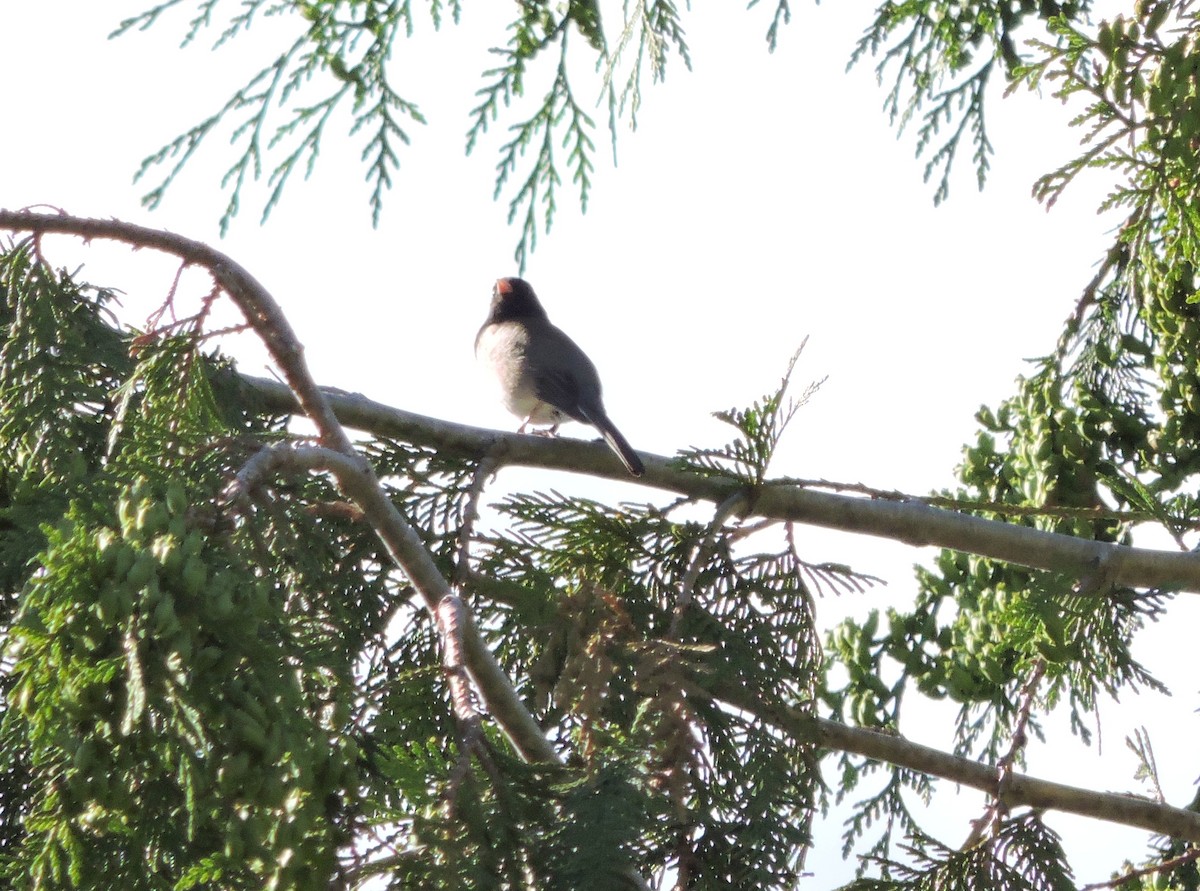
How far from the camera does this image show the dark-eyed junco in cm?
500

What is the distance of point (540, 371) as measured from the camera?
5.23 metres

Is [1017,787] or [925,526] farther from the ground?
[925,526]

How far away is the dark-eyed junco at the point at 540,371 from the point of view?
5.00 metres

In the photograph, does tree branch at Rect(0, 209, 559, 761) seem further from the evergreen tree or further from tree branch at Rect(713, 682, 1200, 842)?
tree branch at Rect(713, 682, 1200, 842)

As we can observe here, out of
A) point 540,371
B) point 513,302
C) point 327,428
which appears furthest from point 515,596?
point 513,302

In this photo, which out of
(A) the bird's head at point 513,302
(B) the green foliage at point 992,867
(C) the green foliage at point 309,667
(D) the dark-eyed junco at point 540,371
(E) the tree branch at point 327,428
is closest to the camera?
(C) the green foliage at point 309,667

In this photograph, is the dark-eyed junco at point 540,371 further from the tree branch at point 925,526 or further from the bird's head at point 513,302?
the tree branch at point 925,526

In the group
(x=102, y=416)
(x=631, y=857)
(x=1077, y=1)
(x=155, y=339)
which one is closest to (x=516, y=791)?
(x=631, y=857)

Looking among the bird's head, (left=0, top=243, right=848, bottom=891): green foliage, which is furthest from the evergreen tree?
the bird's head

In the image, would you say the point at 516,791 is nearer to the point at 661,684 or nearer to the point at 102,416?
the point at 661,684

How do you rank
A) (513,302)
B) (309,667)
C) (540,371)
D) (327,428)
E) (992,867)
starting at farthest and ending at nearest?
(513,302) → (540,371) → (992,867) → (327,428) → (309,667)

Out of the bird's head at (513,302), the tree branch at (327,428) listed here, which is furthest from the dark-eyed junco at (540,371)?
the tree branch at (327,428)

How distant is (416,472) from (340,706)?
3.84 ft

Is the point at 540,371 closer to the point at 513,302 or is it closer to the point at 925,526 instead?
Result: the point at 513,302
